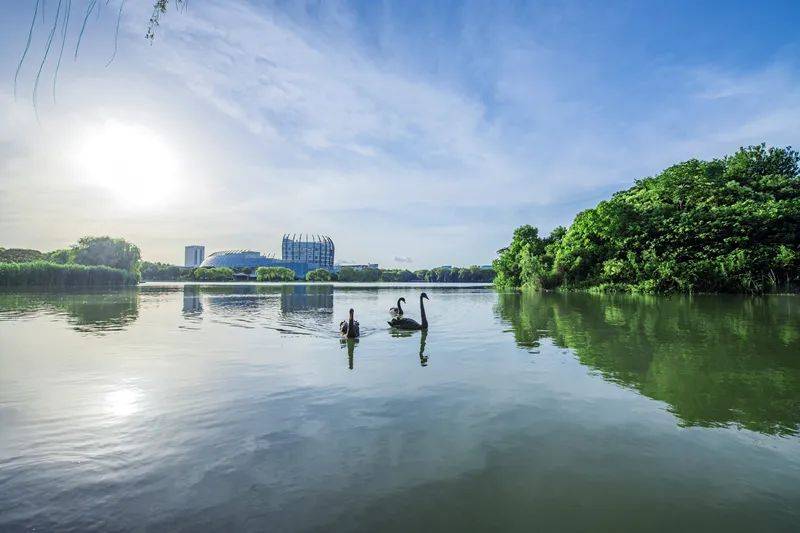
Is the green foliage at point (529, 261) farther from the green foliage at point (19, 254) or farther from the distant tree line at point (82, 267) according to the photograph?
the green foliage at point (19, 254)

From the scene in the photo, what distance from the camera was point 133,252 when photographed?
97875mm

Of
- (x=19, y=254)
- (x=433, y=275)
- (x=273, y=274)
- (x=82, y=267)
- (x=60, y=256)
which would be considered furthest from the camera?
(x=433, y=275)

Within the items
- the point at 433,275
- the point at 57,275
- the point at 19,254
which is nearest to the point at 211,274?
the point at 19,254

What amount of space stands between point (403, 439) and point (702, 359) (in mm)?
9903

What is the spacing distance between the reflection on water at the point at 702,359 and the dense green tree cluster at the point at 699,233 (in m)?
24.3

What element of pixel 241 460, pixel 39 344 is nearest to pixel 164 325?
pixel 39 344

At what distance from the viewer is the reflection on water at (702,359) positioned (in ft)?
26.0

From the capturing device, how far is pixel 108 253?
96.1 m

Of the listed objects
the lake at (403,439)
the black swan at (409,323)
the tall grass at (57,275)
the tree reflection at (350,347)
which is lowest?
the lake at (403,439)

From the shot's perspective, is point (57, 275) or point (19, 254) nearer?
point (57, 275)

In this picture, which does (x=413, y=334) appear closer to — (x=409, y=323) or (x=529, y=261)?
(x=409, y=323)

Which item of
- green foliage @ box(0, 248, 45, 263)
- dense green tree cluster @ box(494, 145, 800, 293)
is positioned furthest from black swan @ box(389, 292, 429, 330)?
green foliage @ box(0, 248, 45, 263)

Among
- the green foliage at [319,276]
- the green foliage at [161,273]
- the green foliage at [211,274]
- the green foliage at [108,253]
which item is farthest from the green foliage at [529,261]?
the green foliage at [161,273]

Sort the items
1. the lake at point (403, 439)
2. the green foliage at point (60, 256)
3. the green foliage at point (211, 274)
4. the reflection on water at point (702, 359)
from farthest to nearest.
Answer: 1. the green foliage at point (211, 274)
2. the green foliage at point (60, 256)
3. the reflection on water at point (702, 359)
4. the lake at point (403, 439)
